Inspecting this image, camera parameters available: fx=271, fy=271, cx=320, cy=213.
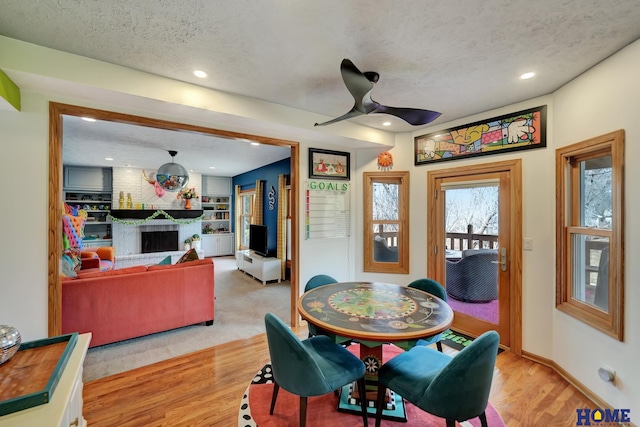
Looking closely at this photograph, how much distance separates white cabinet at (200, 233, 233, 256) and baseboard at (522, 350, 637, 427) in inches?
321

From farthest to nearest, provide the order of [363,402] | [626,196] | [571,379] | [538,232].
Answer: [538,232], [571,379], [626,196], [363,402]

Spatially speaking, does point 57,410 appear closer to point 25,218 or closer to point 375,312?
point 375,312

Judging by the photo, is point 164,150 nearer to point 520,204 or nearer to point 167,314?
point 167,314

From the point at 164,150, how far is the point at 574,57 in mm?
5902

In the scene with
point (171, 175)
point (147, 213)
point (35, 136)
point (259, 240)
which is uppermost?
point (171, 175)

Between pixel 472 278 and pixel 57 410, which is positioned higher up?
pixel 57 410

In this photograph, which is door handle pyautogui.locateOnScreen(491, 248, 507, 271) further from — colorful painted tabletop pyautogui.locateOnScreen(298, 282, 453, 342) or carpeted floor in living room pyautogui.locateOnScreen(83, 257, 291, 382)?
carpeted floor in living room pyautogui.locateOnScreen(83, 257, 291, 382)

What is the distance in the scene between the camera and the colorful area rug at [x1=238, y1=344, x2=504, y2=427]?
186 centimetres

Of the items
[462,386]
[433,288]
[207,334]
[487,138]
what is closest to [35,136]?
[207,334]

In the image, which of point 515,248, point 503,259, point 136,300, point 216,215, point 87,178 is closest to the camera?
point 515,248

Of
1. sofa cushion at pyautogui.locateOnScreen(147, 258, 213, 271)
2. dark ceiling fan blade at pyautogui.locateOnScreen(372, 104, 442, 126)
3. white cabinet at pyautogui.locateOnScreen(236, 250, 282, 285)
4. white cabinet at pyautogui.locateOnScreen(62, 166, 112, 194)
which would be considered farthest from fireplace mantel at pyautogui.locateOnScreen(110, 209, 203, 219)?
dark ceiling fan blade at pyautogui.locateOnScreen(372, 104, 442, 126)

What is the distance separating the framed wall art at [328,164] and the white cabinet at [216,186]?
6.14 meters

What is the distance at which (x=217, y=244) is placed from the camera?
8859mm

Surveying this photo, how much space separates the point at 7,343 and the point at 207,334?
225 centimetres
